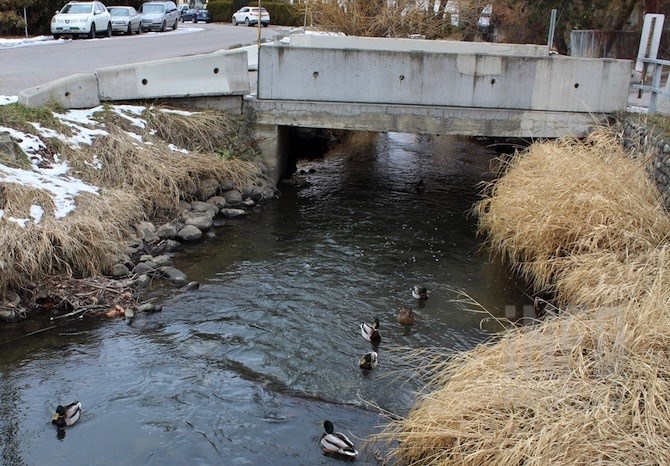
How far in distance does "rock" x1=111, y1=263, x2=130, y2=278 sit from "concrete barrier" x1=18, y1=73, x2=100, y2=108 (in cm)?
393

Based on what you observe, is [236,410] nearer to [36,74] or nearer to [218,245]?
[218,245]

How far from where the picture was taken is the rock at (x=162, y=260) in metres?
9.70

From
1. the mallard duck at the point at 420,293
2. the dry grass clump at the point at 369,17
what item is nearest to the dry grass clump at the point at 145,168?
the mallard duck at the point at 420,293

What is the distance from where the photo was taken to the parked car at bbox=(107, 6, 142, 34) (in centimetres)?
3069

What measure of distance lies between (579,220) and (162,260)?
5.52m

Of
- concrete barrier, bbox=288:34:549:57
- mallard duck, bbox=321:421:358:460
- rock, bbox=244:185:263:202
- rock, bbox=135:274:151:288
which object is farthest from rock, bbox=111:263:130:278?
concrete barrier, bbox=288:34:549:57

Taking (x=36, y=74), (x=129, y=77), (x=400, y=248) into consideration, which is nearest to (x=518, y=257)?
(x=400, y=248)

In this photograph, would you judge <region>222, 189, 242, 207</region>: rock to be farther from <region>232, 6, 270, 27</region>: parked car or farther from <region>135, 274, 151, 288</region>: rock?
<region>232, 6, 270, 27</region>: parked car

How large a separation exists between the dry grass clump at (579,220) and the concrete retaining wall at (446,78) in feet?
7.95

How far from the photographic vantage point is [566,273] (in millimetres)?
8711

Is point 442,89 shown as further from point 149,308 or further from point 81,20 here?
point 81,20

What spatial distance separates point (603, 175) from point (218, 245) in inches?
219

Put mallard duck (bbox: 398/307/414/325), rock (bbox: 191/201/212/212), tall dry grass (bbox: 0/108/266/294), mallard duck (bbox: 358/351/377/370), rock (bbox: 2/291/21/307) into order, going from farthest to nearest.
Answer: rock (bbox: 191/201/212/212) < tall dry grass (bbox: 0/108/266/294) < mallard duck (bbox: 398/307/414/325) < rock (bbox: 2/291/21/307) < mallard duck (bbox: 358/351/377/370)

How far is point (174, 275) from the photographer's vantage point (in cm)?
938
